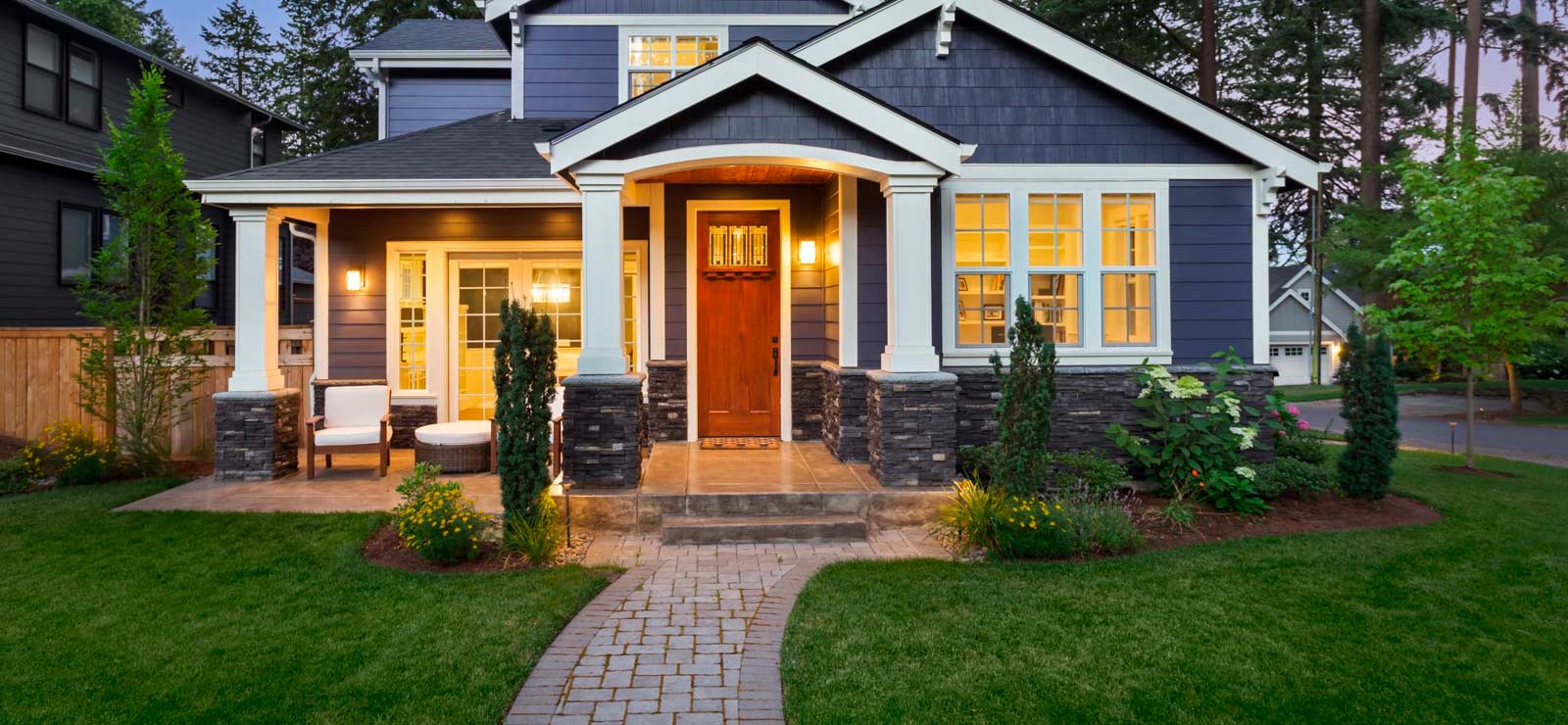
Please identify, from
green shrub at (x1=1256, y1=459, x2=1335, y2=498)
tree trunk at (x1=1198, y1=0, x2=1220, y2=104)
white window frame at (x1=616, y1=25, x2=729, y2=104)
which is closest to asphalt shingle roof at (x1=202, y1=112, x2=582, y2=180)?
white window frame at (x1=616, y1=25, x2=729, y2=104)

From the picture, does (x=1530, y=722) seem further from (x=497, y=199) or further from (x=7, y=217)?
(x=7, y=217)

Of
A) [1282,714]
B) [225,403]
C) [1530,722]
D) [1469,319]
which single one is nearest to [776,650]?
[1282,714]

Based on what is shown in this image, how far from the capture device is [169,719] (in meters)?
3.13

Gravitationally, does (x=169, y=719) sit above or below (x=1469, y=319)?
below

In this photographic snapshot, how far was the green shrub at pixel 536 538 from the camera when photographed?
5207mm

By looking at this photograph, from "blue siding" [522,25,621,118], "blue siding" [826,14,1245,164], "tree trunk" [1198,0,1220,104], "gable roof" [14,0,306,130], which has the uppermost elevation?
"tree trunk" [1198,0,1220,104]

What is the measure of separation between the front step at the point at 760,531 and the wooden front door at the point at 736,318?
270 cm

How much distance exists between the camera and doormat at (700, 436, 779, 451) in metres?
8.12

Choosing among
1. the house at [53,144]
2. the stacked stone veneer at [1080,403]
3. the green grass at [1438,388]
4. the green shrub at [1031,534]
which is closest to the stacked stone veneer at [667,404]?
the stacked stone veneer at [1080,403]

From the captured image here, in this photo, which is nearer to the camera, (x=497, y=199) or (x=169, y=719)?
(x=169, y=719)

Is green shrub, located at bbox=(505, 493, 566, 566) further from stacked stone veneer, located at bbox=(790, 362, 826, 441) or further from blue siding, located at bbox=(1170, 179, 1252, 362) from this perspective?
blue siding, located at bbox=(1170, 179, 1252, 362)

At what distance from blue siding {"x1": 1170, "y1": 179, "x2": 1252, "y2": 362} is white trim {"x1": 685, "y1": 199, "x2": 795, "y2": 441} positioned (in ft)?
12.3

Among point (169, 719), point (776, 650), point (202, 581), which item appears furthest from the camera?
point (202, 581)

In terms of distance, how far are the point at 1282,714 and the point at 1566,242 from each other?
16.0 m
